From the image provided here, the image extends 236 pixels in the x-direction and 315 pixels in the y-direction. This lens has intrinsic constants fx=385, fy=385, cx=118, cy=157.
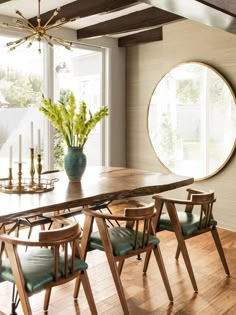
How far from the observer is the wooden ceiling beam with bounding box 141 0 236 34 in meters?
2.51

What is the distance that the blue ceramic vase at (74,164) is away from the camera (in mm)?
3256

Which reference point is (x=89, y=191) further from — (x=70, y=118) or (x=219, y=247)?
(x=219, y=247)

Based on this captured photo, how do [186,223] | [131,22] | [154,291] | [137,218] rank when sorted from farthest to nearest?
1. [131,22]
2. [186,223]
3. [154,291]
4. [137,218]

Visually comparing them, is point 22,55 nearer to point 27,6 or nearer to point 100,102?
point 27,6

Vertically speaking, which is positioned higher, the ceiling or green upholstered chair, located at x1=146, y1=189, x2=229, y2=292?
the ceiling

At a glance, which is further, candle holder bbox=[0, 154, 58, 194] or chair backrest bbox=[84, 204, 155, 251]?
candle holder bbox=[0, 154, 58, 194]

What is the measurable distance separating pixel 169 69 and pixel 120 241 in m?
3.13

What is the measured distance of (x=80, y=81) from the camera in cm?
553

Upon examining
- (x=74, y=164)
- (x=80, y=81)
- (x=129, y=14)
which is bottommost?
(x=74, y=164)

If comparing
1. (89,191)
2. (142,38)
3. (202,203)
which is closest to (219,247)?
(202,203)

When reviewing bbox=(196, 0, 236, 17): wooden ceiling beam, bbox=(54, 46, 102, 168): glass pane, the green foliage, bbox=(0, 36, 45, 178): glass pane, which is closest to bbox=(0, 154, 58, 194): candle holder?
the green foliage

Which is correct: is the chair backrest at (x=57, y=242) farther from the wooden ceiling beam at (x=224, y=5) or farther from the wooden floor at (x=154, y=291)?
the wooden ceiling beam at (x=224, y=5)

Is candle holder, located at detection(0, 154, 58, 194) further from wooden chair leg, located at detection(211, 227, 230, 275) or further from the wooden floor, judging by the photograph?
wooden chair leg, located at detection(211, 227, 230, 275)

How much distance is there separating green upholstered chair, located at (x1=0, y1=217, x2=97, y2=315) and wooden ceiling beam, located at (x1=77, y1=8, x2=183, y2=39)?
9.63 feet
